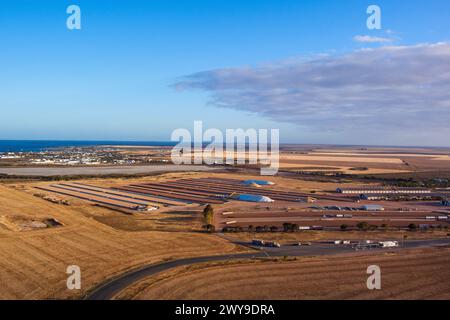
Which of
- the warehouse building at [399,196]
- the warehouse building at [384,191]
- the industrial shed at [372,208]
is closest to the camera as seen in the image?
the industrial shed at [372,208]

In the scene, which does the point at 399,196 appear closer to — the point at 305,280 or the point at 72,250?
the point at 305,280

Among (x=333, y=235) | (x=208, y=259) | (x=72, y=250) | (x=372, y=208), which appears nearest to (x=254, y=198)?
(x=372, y=208)

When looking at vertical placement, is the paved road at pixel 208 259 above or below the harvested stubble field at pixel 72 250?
below

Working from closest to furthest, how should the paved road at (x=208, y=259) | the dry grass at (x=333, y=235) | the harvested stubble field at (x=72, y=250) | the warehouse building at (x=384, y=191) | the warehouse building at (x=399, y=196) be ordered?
the paved road at (x=208, y=259) < the harvested stubble field at (x=72, y=250) < the dry grass at (x=333, y=235) < the warehouse building at (x=399, y=196) < the warehouse building at (x=384, y=191)

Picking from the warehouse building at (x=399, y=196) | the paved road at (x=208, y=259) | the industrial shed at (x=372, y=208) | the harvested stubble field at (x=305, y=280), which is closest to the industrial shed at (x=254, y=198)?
the industrial shed at (x=372, y=208)

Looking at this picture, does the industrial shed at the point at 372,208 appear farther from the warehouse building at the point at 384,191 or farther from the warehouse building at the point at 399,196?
the warehouse building at the point at 384,191

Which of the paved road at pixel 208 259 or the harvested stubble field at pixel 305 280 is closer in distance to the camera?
the harvested stubble field at pixel 305 280

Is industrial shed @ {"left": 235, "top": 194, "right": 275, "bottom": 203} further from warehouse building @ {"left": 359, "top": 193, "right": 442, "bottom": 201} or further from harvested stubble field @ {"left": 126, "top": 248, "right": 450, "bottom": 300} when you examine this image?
harvested stubble field @ {"left": 126, "top": 248, "right": 450, "bottom": 300}
